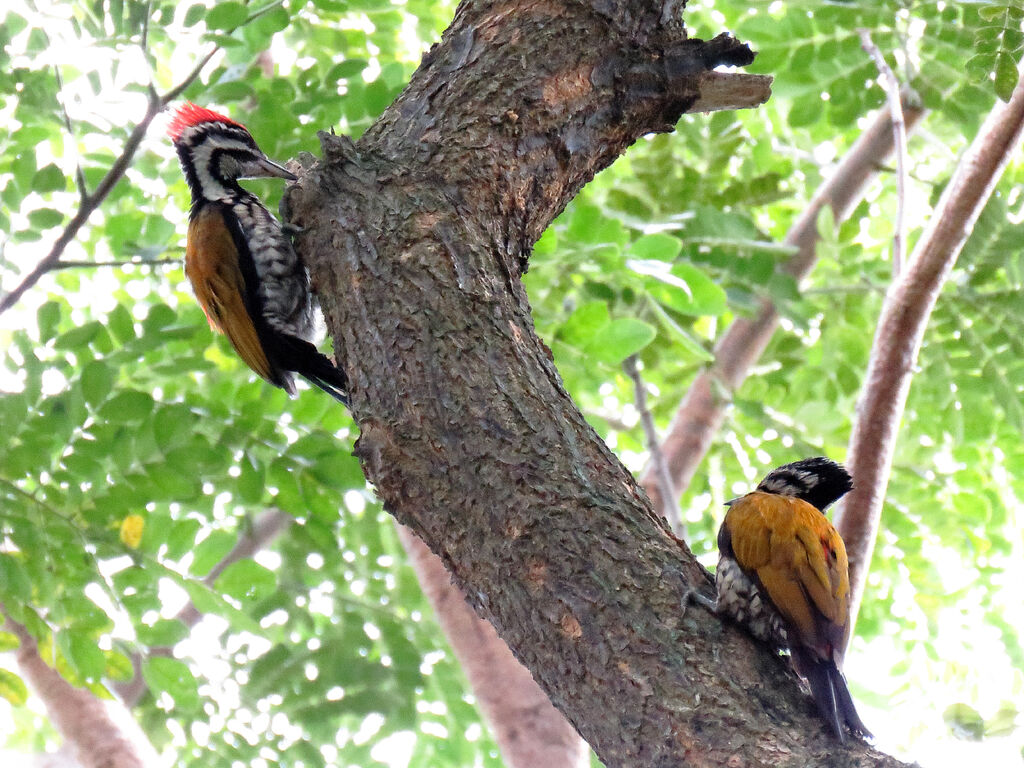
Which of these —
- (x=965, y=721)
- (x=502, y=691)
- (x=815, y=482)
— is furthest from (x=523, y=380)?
(x=502, y=691)

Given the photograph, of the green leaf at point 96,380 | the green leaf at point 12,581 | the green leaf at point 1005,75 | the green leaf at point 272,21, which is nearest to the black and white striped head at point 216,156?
the green leaf at point 272,21

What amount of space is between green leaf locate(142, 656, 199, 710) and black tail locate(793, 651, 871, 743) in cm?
224

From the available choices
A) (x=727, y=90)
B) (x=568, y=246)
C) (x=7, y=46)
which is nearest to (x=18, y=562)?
(x=7, y=46)

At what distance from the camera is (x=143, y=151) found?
4633 mm

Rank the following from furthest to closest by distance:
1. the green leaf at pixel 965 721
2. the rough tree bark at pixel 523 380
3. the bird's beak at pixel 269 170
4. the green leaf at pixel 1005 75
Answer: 1. the bird's beak at pixel 269 170
2. the green leaf at pixel 1005 75
3. the green leaf at pixel 965 721
4. the rough tree bark at pixel 523 380

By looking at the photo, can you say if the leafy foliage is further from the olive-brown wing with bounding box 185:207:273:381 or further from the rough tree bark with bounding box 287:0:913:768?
the rough tree bark with bounding box 287:0:913:768

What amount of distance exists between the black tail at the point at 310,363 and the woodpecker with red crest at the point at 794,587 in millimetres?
1355

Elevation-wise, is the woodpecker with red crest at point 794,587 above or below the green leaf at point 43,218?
below

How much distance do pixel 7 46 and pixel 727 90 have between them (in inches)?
107

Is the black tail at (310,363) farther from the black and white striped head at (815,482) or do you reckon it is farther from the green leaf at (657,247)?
the black and white striped head at (815,482)

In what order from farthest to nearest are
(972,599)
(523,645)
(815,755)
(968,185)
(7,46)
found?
(972,599), (7,46), (968,185), (523,645), (815,755)

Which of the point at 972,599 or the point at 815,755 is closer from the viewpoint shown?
the point at 815,755

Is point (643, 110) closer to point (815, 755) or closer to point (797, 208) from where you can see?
point (815, 755)

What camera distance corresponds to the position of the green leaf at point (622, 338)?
11.3 feet
